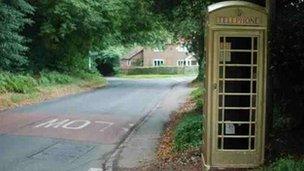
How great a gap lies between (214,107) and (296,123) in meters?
1.79

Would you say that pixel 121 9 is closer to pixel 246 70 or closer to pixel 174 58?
pixel 246 70

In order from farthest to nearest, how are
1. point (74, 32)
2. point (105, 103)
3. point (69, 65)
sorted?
point (69, 65)
point (74, 32)
point (105, 103)

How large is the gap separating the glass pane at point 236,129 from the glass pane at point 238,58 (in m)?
1.04

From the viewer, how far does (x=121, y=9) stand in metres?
38.7

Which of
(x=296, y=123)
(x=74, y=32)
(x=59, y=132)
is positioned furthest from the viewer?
(x=74, y=32)

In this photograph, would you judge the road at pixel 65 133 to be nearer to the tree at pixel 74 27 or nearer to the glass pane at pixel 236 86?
the glass pane at pixel 236 86

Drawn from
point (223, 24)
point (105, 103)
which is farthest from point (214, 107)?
point (105, 103)

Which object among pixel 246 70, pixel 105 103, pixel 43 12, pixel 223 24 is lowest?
pixel 105 103

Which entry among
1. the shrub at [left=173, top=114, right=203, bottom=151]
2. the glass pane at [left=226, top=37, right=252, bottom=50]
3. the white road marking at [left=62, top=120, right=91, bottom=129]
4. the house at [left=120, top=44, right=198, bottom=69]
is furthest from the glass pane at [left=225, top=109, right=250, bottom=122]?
the house at [left=120, top=44, right=198, bottom=69]

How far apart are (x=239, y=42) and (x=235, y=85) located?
705 mm

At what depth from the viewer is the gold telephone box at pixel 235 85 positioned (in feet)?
28.8

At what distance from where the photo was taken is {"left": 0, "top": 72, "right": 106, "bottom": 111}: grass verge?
79.9 ft

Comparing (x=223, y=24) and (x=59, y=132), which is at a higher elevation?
(x=223, y=24)

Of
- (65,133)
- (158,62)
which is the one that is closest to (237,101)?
(65,133)
